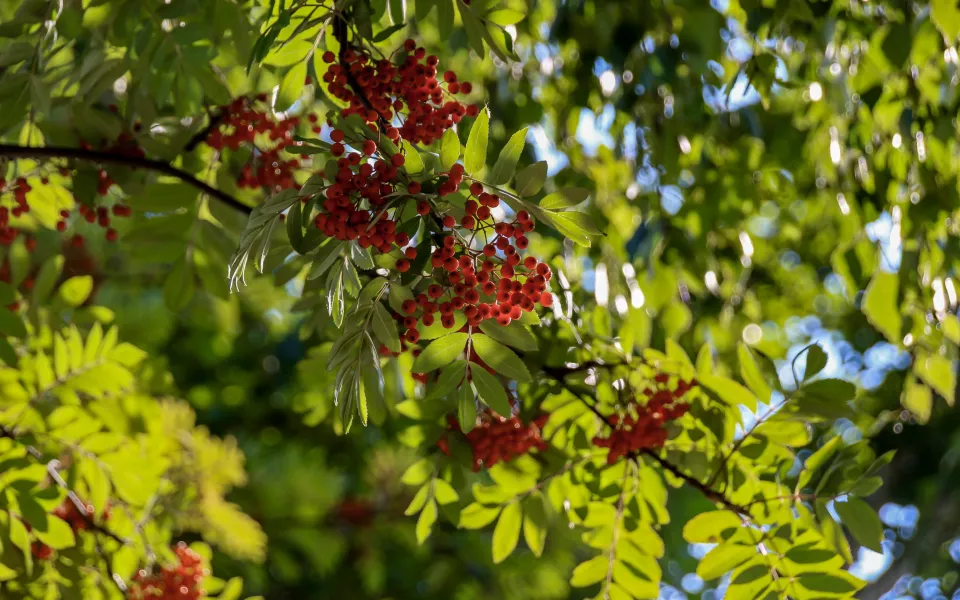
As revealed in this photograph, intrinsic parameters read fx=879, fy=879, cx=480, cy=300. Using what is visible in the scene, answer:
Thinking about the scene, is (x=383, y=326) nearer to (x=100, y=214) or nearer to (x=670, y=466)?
(x=670, y=466)

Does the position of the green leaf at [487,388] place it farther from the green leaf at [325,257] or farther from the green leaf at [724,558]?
the green leaf at [724,558]

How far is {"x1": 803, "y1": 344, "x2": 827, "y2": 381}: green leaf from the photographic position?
153 cm

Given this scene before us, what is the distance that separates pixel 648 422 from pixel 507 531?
39 centimetres

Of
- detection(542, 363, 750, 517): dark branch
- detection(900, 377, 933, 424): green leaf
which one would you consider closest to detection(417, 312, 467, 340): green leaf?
detection(542, 363, 750, 517): dark branch

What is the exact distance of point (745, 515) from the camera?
1.49m

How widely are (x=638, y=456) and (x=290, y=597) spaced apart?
3805 mm

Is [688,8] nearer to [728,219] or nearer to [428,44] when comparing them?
[728,219]

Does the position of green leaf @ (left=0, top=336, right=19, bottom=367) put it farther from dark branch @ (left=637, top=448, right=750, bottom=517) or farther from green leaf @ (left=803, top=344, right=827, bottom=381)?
green leaf @ (left=803, top=344, right=827, bottom=381)

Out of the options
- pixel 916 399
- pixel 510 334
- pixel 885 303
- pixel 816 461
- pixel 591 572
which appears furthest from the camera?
pixel 916 399

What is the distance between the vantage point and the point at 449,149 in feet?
3.80

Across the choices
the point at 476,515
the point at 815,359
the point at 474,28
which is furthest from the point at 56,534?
the point at 815,359

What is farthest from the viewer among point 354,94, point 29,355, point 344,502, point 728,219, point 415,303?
point 344,502

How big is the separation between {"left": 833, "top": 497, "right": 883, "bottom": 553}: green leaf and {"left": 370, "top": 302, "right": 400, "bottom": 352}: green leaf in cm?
82

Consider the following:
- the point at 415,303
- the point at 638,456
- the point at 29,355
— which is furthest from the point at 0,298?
the point at 638,456
